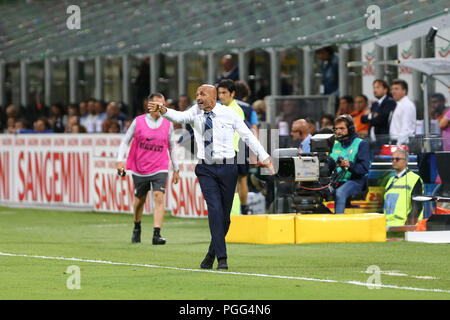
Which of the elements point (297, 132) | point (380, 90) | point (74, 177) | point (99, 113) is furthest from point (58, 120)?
point (380, 90)

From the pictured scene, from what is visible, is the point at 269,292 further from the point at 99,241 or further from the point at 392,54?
the point at 392,54

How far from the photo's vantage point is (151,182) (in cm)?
1792

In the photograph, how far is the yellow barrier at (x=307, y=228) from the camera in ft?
55.7

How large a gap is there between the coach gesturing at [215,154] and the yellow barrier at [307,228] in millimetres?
3247

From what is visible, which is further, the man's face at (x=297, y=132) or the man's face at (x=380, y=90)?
the man's face at (x=380, y=90)

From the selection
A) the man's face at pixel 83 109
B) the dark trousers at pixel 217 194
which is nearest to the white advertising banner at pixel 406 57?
the man's face at pixel 83 109

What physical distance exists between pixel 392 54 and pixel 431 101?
3079 mm

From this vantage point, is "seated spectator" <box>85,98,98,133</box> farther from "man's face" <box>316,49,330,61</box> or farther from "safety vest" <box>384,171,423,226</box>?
"safety vest" <box>384,171,423,226</box>

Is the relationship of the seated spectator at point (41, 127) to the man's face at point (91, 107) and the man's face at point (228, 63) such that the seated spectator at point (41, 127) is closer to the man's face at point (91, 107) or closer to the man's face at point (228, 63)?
the man's face at point (91, 107)

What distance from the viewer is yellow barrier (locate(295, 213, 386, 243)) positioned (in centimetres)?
1705

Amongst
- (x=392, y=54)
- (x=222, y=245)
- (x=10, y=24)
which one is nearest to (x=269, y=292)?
(x=222, y=245)

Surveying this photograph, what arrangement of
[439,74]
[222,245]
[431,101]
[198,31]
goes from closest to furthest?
[222,245], [439,74], [431,101], [198,31]

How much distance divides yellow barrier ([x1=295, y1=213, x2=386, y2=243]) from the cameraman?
88 centimetres

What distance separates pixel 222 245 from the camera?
13.5 meters
